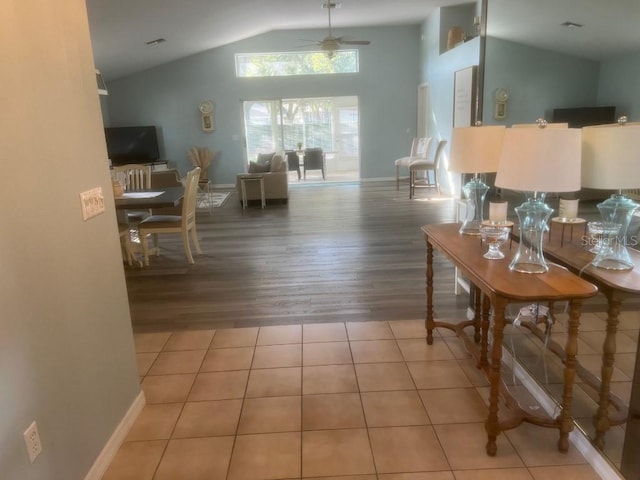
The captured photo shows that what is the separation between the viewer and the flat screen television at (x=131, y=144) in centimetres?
977

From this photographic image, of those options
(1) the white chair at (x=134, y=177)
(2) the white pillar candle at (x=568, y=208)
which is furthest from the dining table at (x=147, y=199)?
(2) the white pillar candle at (x=568, y=208)

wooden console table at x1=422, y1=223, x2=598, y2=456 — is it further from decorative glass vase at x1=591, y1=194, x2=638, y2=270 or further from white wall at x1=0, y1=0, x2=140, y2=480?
white wall at x1=0, y1=0, x2=140, y2=480

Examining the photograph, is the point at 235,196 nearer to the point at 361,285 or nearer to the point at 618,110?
the point at 361,285

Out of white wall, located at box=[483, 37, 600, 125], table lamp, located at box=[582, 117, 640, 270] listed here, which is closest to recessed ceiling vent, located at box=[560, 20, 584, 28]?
white wall, located at box=[483, 37, 600, 125]

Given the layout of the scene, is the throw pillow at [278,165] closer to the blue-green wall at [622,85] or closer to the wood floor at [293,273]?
the wood floor at [293,273]

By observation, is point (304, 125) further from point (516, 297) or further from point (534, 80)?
point (516, 297)

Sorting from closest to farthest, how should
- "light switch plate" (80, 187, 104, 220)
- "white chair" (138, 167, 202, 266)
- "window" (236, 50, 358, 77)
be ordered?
1. "light switch plate" (80, 187, 104, 220)
2. "white chair" (138, 167, 202, 266)
3. "window" (236, 50, 358, 77)

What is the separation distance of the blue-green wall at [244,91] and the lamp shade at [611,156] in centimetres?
876

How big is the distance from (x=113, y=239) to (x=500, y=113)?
236 centimetres

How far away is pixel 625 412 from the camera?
1743mm

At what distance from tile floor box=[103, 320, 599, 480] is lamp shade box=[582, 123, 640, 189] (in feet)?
3.72

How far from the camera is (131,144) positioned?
32.3ft

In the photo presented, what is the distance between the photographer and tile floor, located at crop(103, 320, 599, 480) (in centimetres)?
187

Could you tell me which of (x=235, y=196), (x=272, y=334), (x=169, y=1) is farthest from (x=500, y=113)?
(x=235, y=196)
